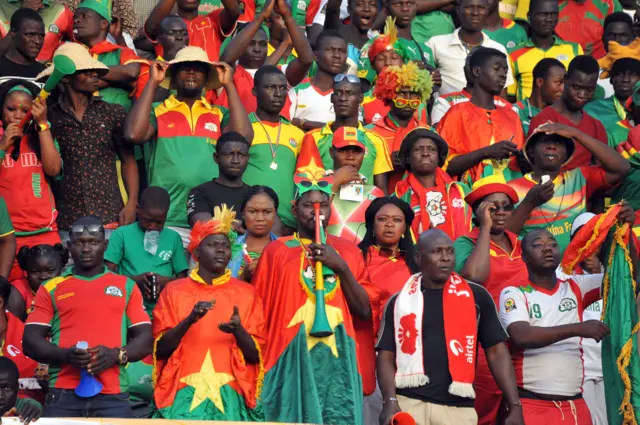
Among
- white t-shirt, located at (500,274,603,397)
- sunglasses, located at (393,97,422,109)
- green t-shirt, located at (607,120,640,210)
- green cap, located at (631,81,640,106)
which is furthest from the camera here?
green cap, located at (631,81,640,106)

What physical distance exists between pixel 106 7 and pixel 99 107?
4.55ft

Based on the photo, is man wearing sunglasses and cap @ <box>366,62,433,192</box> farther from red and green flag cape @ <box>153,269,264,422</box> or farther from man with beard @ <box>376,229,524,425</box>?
red and green flag cape @ <box>153,269,264,422</box>

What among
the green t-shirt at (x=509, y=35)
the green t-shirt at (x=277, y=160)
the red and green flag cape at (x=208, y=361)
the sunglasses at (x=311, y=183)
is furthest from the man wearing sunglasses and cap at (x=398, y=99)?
the red and green flag cape at (x=208, y=361)

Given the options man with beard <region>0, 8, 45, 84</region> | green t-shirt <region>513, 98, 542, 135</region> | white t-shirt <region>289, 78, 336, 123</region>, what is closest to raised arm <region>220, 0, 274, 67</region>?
white t-shirt <region>289, 78, 336, 123</region>

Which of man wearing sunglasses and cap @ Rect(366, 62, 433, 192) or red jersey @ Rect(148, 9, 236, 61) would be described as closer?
man wearing sunglasses and cap @ Rect(366, 62, 433, 192)

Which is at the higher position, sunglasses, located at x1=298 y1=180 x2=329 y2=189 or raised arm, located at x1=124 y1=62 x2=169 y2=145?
raised arm, located at x1=124 y1=62 x2=169 y2=145

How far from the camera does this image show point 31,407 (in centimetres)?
955

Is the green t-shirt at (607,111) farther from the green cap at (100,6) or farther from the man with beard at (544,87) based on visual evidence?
the green cap at (100,6)

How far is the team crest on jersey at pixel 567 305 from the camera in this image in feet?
34.0

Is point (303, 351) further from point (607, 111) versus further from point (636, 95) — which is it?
point (607, 111)

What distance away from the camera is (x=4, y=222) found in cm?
1133

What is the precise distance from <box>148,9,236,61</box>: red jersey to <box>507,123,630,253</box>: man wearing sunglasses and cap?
336 cm

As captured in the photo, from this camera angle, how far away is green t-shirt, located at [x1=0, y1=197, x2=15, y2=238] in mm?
11312

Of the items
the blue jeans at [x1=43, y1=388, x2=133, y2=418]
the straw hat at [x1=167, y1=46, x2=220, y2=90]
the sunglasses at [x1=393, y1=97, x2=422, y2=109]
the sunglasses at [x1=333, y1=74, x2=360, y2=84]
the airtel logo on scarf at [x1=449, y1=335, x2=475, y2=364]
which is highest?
the straw hat at [x1=167, y1=46, x2=220, y2=90]
